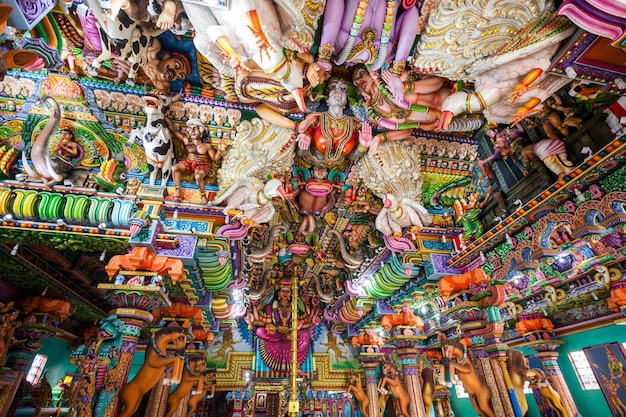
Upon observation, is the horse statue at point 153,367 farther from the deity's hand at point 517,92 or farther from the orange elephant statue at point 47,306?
the deity's hand at point 517,92

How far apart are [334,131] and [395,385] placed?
796cm

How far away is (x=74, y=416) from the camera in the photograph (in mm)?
2965

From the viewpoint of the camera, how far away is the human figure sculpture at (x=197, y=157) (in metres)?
4.43

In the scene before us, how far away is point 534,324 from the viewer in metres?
9.57

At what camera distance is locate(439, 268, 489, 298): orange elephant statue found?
5.09 meters

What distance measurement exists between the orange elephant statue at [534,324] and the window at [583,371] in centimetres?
102

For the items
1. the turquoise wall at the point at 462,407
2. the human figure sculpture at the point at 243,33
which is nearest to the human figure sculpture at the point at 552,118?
the human figure sculpture at the point at 243,33

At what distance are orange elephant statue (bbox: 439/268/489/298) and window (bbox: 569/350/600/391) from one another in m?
7.74

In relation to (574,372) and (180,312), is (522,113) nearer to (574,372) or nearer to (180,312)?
(180,312)

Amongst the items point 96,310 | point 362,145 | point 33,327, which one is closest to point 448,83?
point 362,145

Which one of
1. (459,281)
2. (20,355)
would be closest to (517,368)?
(459,281)

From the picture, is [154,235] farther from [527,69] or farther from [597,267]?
[597,267]

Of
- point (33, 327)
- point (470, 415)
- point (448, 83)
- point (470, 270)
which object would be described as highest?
point (448, 83)

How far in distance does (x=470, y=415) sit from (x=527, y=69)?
1565 centimetres
